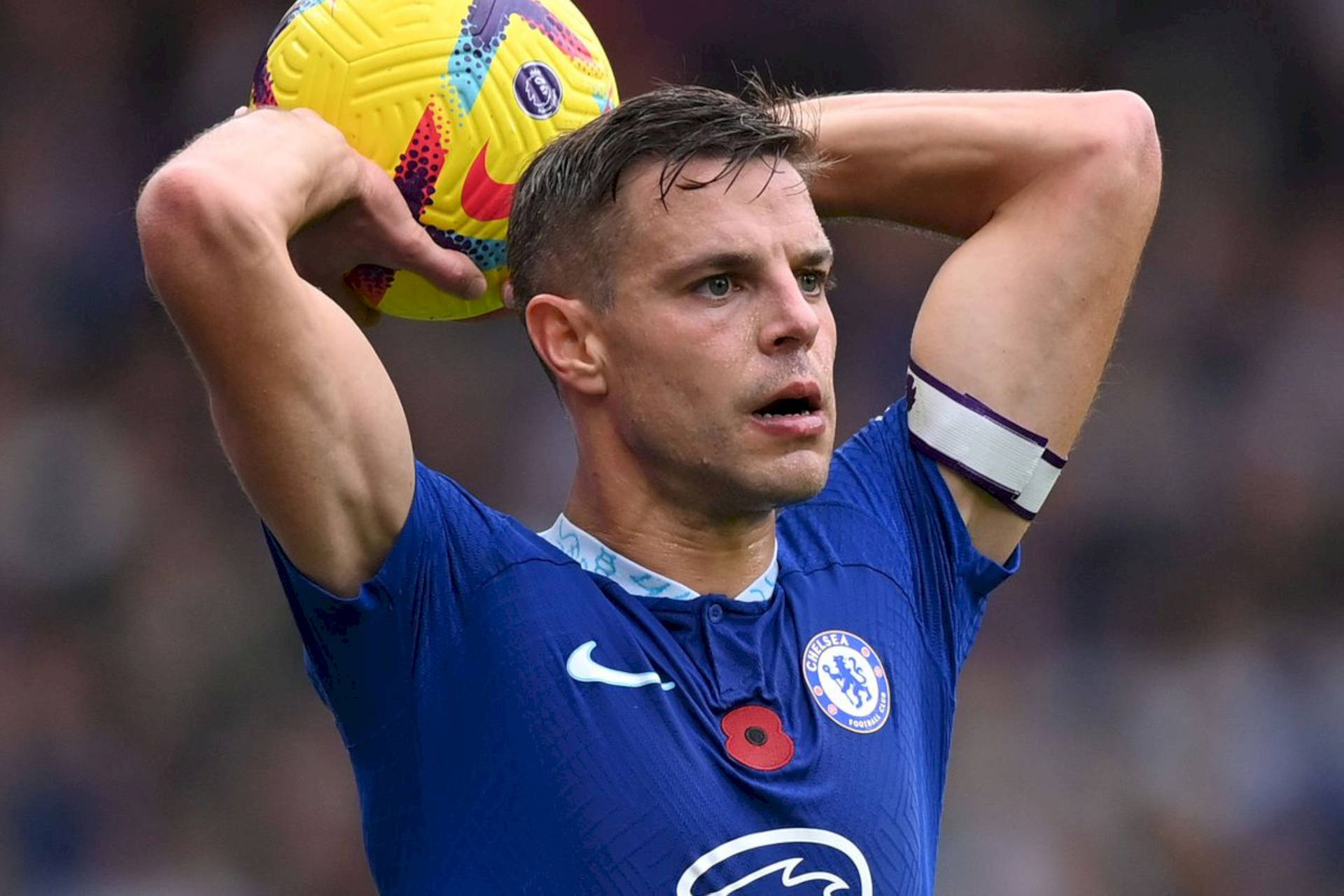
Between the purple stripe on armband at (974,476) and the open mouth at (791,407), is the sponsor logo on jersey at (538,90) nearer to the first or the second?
the open mouth at (791,407)

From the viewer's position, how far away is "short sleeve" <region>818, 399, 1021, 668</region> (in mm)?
3232

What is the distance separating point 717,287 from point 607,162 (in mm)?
290

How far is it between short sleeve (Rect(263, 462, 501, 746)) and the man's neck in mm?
282

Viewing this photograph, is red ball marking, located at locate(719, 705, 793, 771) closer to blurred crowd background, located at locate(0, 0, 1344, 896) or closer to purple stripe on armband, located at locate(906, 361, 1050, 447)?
purple stripe on armband, located at locate(906, 361, 1050, 447)


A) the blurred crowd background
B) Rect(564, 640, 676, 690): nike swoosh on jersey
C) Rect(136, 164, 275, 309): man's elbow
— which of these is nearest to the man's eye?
Rect(564, 640, 676, 690): nike swoosh on jersey

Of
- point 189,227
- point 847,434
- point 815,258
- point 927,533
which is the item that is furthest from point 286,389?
point 847,434

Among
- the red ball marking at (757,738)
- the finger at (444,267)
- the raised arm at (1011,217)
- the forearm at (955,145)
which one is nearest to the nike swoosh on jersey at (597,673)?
the red ball marking at (757,738)

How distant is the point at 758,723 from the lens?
285 centimetres

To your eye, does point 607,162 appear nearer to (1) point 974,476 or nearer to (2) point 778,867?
(1) point 974,476

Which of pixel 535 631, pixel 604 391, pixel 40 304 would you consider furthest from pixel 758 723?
pixel 40 304

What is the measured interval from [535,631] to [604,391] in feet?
1.51

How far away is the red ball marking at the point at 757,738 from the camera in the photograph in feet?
9.14

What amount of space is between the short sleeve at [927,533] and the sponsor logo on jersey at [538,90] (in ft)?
2.80

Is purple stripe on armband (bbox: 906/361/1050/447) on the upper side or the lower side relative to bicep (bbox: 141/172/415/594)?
lower
